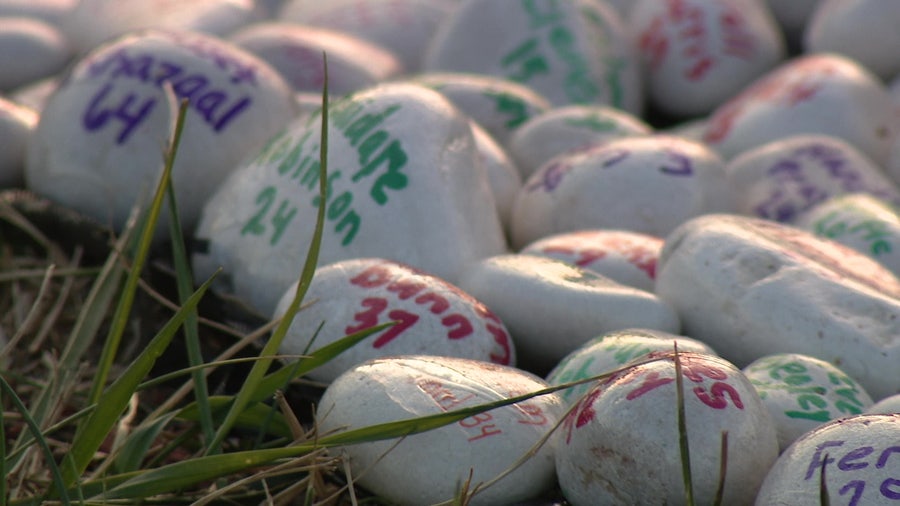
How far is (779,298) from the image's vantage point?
181 centimetres

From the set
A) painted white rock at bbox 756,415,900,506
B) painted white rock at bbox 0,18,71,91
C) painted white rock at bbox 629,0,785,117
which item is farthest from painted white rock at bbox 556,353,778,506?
painted white rock at bbox 0,18,71,91

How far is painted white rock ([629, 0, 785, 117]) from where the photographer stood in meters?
3.56

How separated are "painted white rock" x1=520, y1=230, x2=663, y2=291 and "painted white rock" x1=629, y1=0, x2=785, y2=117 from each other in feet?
5.01

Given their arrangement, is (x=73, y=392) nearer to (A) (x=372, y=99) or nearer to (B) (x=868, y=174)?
(A) (x=372, y=99)

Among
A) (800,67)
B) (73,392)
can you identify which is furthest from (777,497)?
(800,67)

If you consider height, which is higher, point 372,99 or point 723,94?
point 372,99

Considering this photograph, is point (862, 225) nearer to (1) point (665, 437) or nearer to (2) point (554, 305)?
(2) point (554, 305)

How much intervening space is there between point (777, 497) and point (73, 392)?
3.78ft

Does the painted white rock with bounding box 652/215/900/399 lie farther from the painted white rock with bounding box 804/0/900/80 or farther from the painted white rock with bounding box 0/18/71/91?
the painted white rock with bounding box 0/18/71/91

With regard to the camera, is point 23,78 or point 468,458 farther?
point 23,78

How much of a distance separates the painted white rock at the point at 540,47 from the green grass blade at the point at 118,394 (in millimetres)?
2175

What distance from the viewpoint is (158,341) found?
1.34 m

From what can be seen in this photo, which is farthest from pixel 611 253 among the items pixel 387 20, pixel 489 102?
pixel 387 20

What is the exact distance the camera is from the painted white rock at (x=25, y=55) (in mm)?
3533
